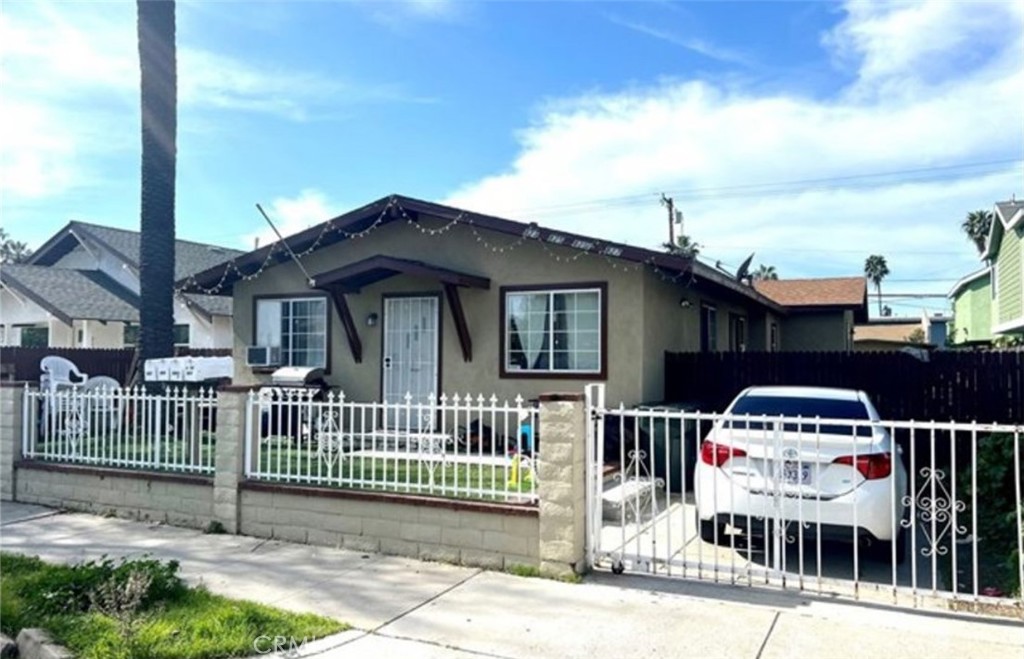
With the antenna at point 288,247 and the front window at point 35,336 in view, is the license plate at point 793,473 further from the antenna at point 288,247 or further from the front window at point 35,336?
the front window at point 35,336

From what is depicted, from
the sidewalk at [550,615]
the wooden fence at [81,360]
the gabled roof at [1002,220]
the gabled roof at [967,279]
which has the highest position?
the gabled roof at [1002,220]

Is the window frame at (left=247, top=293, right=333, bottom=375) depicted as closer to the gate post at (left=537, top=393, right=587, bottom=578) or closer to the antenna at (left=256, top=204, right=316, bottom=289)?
the antenna at (left=256, top=204, right=316, bottom=289)

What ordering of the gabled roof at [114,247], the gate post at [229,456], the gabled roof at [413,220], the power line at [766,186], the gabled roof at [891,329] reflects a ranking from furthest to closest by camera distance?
the gabled roof at [891,329] < the power line at [766,186] < the gabled roof at [114,247] < the gabled roof at [413,220] < the gate post at [229,456]

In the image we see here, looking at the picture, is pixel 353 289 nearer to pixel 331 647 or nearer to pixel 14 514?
pixel 14 514

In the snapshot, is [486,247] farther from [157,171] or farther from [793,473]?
[793,473]

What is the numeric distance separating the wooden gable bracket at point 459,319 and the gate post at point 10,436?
5.97m

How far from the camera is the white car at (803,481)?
17.5ft

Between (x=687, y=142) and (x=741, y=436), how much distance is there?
1103 centimetres

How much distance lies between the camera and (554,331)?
11258mm

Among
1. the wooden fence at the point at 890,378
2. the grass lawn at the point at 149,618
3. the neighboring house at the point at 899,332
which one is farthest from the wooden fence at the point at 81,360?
the neighboring house at the point at 899,332

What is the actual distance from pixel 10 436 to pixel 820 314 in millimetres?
21623

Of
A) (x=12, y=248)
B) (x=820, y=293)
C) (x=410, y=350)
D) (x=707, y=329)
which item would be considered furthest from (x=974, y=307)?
(x=12, y=248)

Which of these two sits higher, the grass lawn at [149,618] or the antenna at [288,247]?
the antenna at [288,247]

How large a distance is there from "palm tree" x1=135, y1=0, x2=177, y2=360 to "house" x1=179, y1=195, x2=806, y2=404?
1.32 metres
